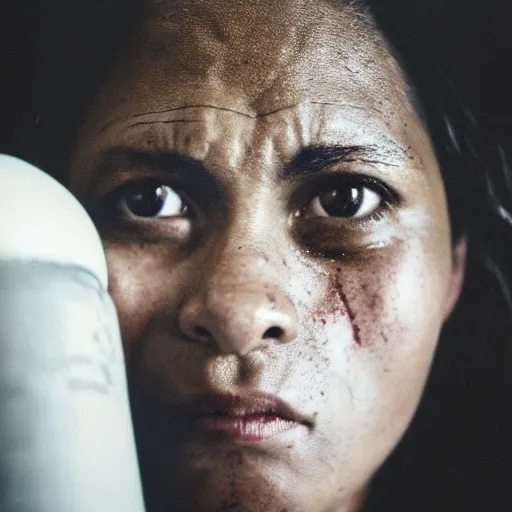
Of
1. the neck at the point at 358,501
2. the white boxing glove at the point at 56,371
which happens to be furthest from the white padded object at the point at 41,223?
the neck at the point at 358,501

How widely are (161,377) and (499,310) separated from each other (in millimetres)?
299

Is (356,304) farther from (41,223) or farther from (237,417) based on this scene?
(41,223)

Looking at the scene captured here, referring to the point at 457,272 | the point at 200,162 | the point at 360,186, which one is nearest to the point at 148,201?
the point at 200,162

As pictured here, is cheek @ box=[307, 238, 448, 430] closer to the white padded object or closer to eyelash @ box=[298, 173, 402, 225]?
eyelash @ box=[298, 173, 402, 225]

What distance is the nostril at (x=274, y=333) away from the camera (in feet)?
1.56

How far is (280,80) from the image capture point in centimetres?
51

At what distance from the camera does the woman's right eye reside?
0.52 m

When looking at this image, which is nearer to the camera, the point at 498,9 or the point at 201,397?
the point at 201,397

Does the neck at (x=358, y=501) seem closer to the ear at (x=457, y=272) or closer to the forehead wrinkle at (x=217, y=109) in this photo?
the ear at (x=457, y=272)

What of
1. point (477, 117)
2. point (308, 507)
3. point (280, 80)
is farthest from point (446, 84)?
point (308, 507)

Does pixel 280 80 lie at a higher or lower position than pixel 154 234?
higher

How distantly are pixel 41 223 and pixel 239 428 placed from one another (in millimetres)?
198

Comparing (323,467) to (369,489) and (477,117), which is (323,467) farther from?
(477,117)

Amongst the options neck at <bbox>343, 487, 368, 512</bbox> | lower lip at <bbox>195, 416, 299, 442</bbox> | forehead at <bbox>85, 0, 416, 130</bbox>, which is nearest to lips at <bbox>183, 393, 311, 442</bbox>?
lower lip at <bbox>195, 416, 299, 442</bbox>
